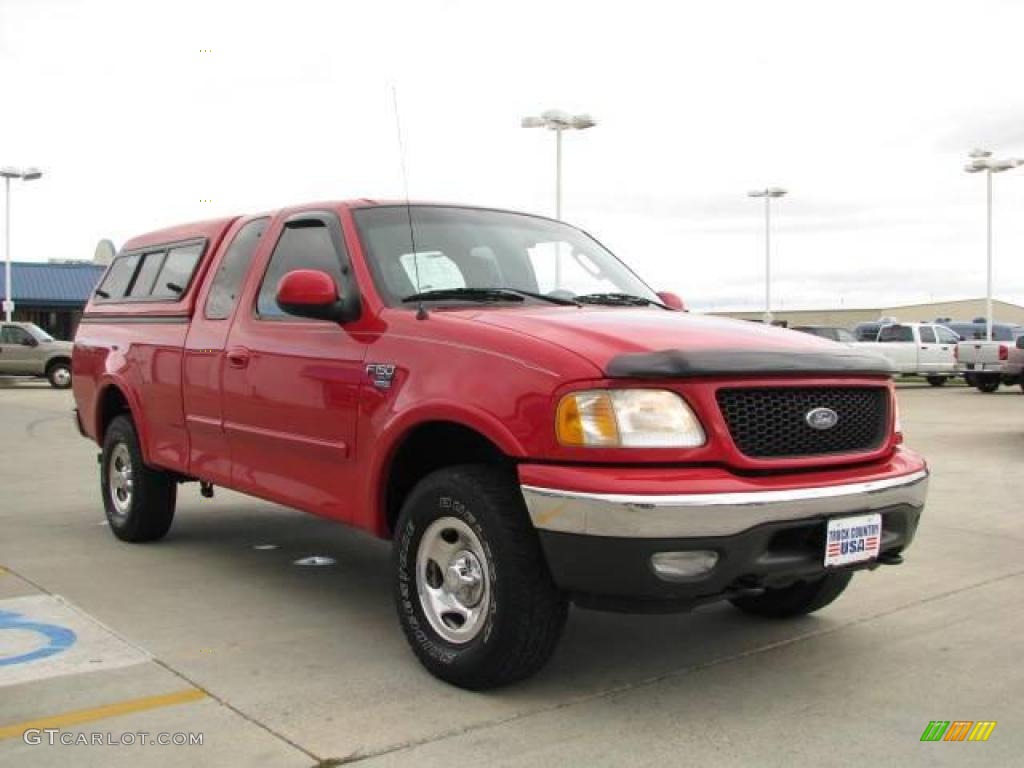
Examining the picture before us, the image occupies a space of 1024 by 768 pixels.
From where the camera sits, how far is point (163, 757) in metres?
3.26

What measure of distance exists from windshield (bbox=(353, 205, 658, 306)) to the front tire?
1012 millimetres

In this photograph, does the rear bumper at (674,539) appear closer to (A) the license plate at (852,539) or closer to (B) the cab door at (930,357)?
(A) the license plate at (852,539)

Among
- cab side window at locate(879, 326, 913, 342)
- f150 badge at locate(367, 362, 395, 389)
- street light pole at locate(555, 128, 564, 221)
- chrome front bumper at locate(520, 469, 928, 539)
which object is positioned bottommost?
cab side window at locate(879, 326, 913, 342)

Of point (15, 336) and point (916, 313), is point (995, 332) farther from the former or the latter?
point (916, 313)

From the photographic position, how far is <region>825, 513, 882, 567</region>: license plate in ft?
12.2

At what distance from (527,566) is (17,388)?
26.3 metres

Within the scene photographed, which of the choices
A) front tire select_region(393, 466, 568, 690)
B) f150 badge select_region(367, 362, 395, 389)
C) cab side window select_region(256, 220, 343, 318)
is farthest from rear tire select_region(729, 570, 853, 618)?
cab side window select_region(256, 220, 343, 318)

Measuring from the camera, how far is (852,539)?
149 inches

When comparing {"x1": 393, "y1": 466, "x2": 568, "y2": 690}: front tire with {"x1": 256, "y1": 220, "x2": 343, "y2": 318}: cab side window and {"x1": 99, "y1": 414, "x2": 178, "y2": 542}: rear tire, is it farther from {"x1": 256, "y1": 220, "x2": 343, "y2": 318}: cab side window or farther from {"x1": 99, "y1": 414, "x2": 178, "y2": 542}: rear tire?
{"x1": 99, "y1": 414, "x2": 178, "y2": 542}: rear tire

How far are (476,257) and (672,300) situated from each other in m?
1.24

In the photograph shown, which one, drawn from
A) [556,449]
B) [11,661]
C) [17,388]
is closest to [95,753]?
[11,661]

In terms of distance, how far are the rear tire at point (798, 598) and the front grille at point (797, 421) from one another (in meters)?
0.89

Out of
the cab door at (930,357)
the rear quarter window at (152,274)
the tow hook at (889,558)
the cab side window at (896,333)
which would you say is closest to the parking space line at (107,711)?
the tow hook at (889,558)

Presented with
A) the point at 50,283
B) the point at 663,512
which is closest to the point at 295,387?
the point at 663,512
